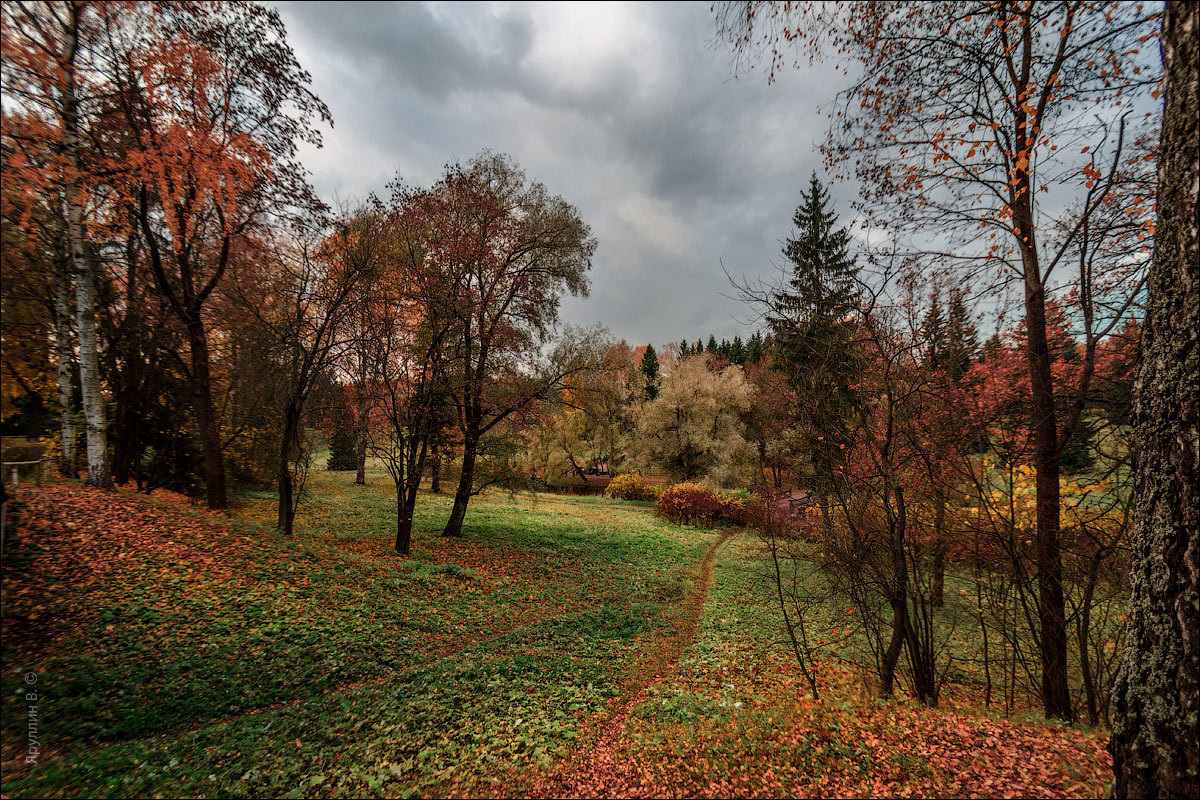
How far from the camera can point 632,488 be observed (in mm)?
28844

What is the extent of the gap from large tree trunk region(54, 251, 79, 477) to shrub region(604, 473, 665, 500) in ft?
78.2

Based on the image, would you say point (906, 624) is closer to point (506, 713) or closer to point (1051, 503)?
point (1051, 503)

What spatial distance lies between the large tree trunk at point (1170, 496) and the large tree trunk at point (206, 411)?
45.6 feet

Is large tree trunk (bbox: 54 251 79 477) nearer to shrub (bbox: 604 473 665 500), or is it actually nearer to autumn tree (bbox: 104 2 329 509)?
autumn tree (bbox: 104 2 329 509)

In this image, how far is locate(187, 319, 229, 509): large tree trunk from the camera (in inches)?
371

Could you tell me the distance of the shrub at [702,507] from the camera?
20.7 metres

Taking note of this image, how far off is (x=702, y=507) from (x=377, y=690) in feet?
56.3

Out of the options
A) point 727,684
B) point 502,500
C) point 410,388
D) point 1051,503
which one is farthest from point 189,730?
point 502,500

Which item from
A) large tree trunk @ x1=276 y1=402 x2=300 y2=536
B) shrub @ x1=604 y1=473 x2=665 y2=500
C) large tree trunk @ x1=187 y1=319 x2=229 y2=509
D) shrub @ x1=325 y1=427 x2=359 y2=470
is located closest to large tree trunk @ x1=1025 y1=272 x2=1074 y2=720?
large tree trunk @ x1=276 y1=402 x2=300 y2=536

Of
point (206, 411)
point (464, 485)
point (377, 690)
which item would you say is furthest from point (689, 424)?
point (377, 690)

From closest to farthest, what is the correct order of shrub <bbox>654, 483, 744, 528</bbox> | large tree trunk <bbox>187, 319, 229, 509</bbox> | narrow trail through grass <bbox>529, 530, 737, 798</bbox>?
narrow trail through grass <bbox>529, 530, 737, 798</bbox> < large tree trunk <bbox>187, 319, 229, 509</bbox> < shrub <bbox>654, 483, 744, 528</bbox>

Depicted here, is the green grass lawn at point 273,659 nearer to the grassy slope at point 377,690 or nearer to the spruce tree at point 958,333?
the grassy slope at point 377,690

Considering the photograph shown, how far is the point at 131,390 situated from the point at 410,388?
702cm

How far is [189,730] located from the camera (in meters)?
4.38
